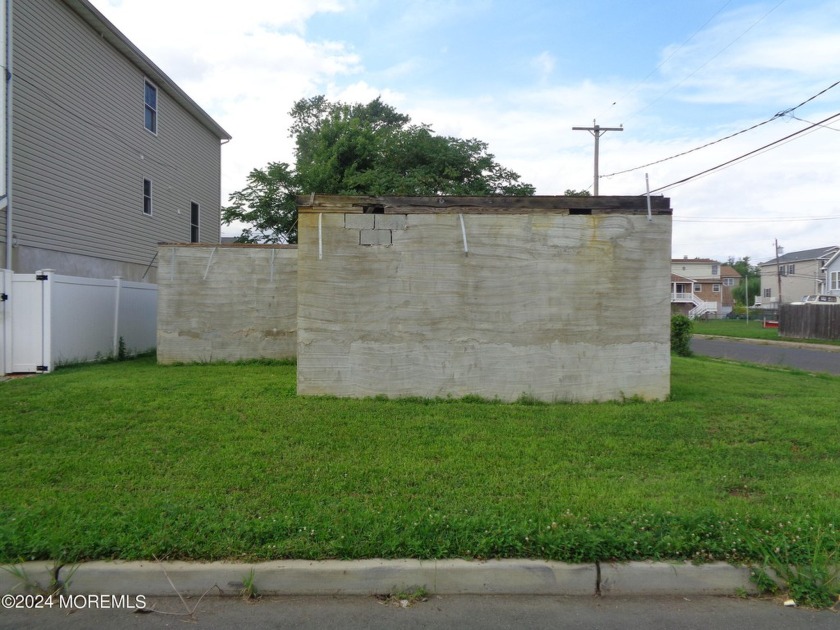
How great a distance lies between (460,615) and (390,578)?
19.1 inches

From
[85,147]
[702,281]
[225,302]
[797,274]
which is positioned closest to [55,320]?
[225,302]

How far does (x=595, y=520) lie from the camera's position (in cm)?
416

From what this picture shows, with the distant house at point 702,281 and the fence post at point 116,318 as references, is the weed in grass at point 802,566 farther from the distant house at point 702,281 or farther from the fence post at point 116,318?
the distant house at point 702,281

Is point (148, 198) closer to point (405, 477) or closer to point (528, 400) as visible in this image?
point (528, 400)

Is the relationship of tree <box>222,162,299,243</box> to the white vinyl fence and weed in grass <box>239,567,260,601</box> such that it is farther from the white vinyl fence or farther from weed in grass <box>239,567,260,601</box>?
weed in grass <box>239,567,260,601</box>

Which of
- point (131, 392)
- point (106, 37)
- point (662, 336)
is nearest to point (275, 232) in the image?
point (106, 37)

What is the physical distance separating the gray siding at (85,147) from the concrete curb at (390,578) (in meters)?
11.6

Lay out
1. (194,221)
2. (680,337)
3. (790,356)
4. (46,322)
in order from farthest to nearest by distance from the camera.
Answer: (194,221)
(790,356)
(680,337)
(46,322)

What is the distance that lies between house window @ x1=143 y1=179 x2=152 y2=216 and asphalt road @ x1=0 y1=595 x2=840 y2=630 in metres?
16.8

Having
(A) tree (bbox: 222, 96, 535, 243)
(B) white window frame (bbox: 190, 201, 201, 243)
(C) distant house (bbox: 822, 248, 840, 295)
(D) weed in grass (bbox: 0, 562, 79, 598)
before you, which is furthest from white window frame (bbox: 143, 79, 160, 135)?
(C) distant house (bbox: 822, 248, 840, 295)

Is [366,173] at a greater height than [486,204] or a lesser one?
greater

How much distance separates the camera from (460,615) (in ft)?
11.3

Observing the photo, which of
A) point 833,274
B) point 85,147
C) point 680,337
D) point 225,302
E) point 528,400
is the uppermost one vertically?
point 85,147

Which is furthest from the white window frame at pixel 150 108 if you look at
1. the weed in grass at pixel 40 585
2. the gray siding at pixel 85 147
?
the weed in grass at pixel 40 585
